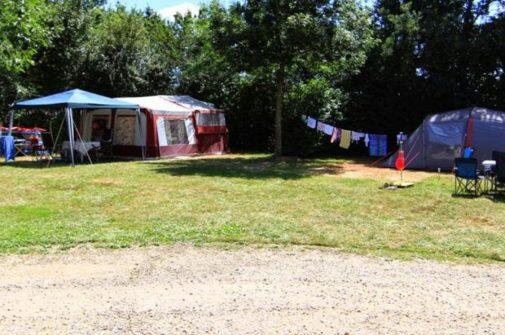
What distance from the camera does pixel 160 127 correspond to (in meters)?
16.9

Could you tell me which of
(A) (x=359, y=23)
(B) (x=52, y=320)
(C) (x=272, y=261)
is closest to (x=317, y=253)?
(C) (x=272, y=261)

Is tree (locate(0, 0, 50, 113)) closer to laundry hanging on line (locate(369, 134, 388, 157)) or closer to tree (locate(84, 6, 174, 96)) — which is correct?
tree (locate(84, 6, 174, 96))

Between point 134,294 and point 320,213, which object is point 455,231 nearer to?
point 320,213

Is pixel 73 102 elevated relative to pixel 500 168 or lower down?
→ elevated

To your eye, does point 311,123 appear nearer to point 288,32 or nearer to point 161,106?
point 288,32

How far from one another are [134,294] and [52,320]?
0.71 metres

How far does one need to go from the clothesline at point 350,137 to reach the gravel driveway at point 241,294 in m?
11.2

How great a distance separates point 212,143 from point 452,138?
8284 mm

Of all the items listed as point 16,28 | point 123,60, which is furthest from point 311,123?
point 123,60

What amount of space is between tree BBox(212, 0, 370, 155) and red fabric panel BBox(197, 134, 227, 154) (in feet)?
12.1

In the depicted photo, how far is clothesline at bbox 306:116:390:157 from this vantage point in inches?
655

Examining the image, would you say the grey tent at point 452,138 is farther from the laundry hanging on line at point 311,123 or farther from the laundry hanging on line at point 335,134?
the laundry hanging on line at point 311,123

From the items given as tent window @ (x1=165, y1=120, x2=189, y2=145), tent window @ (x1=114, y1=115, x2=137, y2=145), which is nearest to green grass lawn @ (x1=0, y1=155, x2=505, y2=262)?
tent window @ (x1=114, y1=115, x2=137, y2=145)

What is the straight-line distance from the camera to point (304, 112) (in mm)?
18312
